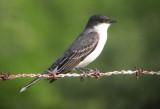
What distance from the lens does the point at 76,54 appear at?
314 inches

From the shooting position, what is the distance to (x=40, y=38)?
1370 centimetres

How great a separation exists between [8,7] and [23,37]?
1.35 m

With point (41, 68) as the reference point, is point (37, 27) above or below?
above

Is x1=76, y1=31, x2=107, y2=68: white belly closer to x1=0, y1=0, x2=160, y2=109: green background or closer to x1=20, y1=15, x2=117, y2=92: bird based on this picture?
x1=20, y1=15, x2=117, y2=92: bird

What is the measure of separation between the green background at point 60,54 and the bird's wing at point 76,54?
145 inches

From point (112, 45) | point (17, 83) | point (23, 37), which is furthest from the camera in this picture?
point (112, 45)

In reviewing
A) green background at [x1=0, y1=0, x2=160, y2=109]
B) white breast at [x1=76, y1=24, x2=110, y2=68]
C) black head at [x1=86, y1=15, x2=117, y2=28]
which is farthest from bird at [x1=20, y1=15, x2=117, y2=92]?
green background at [x1=0, y1=0, x2=160, y2=109]

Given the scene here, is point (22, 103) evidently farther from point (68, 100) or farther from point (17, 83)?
point (68, 100)

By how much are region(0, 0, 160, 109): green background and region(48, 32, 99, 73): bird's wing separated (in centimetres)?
368

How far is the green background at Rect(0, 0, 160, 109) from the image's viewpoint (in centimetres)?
1245

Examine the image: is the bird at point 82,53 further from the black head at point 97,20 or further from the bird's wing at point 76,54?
the black head at point 97,20

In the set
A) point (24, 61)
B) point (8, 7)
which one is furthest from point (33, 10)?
point (24, 61)

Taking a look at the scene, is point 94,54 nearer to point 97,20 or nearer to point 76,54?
point 76,54

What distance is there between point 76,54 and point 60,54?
5.56 metres
